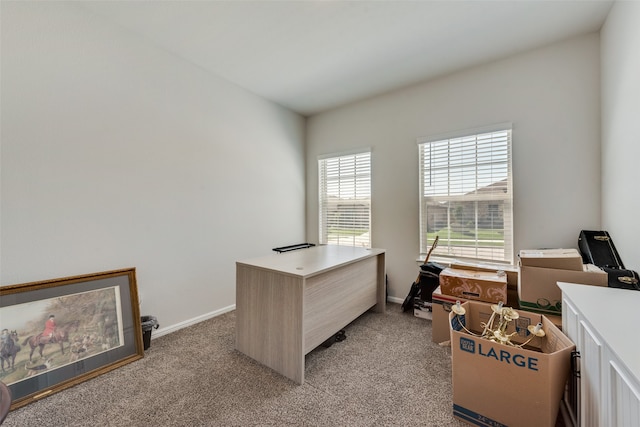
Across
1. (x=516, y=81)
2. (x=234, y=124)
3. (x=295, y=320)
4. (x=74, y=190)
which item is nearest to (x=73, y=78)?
(x=74, y=190)

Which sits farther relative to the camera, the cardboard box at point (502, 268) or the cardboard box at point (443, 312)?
the cardboard box at point (502, 268)

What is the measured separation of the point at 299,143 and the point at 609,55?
3362mm

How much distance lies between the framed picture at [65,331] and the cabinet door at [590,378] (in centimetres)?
279

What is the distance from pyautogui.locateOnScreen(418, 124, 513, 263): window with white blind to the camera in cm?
269

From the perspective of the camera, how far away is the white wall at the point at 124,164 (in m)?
1.76

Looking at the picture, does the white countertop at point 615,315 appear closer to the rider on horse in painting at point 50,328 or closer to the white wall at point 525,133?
the white wall at point 525,133

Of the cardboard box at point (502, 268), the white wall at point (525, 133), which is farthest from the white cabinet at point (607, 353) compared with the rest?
the white wall at point (525, 133)

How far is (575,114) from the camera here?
234 cm

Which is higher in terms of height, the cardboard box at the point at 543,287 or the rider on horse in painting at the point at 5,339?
the cardboard box at the point at 543,287

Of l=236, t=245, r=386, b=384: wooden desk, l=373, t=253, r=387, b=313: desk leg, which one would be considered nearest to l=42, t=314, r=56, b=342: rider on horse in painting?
l=236, t=245, r=386, b=384: wooden desk

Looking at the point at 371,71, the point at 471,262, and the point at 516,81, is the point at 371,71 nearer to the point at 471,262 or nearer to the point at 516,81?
the point at 516,81

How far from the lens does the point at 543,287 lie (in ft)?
6.15

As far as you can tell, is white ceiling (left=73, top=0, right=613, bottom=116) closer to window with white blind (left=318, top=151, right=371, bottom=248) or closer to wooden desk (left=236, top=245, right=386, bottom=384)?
window with white blind (left=318, top=151, right=371, bottom=248)

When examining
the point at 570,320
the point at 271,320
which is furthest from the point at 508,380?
the point at 271,320
